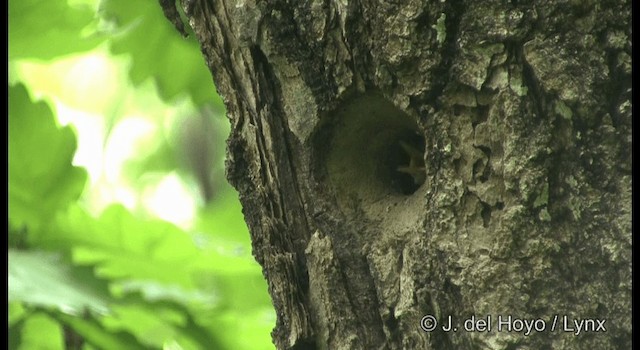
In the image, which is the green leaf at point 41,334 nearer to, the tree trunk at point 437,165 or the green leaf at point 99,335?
the green leaf at point 99,335

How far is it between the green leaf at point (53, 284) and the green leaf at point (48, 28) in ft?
1.53

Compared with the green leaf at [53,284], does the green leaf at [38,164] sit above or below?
above

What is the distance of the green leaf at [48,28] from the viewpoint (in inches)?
77.8

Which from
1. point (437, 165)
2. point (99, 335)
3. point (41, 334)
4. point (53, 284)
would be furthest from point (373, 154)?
point (41, 334)

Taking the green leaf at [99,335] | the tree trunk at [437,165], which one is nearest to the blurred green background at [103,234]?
the green leaf at [99,335]

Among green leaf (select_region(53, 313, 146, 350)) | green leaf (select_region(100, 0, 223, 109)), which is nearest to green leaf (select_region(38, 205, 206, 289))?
green leaf (select_region(53, 313, 146, 350))

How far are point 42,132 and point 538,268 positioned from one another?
4.53 ft

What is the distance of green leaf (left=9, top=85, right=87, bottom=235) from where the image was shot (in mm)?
2047

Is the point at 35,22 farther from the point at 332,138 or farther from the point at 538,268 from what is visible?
the point at 538,268

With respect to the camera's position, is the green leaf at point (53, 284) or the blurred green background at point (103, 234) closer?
the green leaf at point (53, 284)

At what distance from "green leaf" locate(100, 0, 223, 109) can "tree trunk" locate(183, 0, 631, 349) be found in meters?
0.79

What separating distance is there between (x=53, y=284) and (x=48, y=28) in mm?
576

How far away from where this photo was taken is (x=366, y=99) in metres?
1.11

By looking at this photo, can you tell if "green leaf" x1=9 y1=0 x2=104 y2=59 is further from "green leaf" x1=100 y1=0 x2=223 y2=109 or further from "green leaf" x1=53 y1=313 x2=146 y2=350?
Result: "green leaf" x1=53 y1=313 x2=146 y2=350
